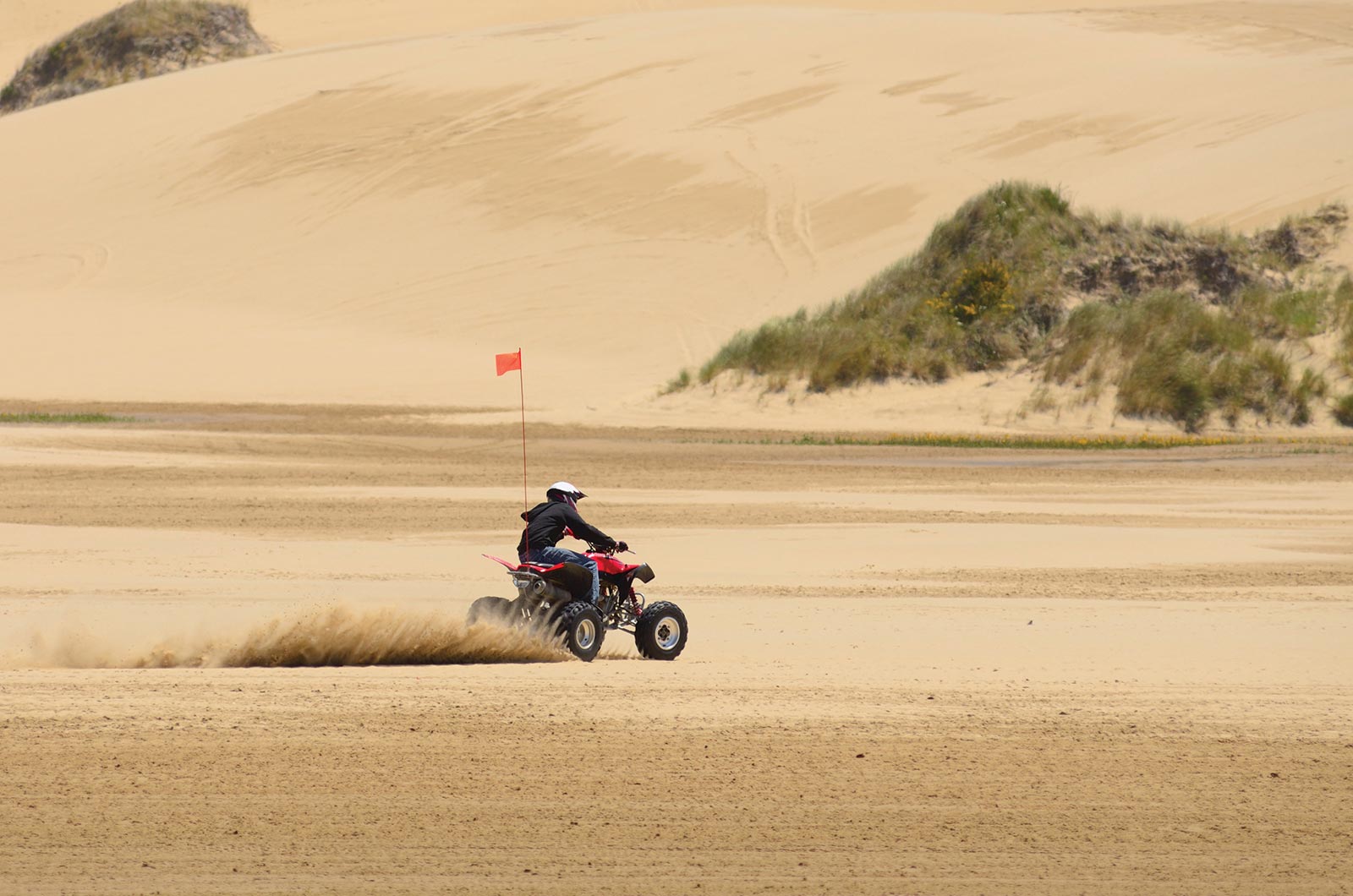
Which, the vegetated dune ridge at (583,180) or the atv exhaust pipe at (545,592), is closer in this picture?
the atv exhaust pipe at (545,592)

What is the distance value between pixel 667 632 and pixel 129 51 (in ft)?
232

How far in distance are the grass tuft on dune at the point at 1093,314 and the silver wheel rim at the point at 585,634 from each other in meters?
21.6

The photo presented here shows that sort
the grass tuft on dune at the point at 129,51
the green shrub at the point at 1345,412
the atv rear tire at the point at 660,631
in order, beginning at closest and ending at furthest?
the atv rear tire at the point at 660,631, the green shrub at the point at 1345,412, the grass tuft on dune at the point at 129,51

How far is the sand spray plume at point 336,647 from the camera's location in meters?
10.3

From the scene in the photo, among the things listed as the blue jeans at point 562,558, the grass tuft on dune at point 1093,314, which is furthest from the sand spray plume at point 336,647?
the grass tuft on dune at point 1093,314

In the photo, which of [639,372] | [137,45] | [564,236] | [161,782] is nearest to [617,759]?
[161,782]

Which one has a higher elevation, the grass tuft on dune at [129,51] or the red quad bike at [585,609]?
the grass tuft on dune at [129,51]

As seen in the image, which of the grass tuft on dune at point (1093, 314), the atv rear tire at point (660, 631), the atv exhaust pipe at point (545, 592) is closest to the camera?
the atv exhaust pipe at point (545, 592)

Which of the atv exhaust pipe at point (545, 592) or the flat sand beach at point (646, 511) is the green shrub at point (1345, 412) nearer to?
the flat sand beach at point (646, 511)

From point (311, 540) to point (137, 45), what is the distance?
210 feet

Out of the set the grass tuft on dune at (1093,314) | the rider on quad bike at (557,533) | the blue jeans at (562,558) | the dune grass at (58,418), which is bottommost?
the blue jeans at (562,558)

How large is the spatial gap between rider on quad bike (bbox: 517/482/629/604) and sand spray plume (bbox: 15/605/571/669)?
466 millimetres

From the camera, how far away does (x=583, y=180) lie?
174 feet

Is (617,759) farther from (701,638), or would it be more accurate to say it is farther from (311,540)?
(311,540)
